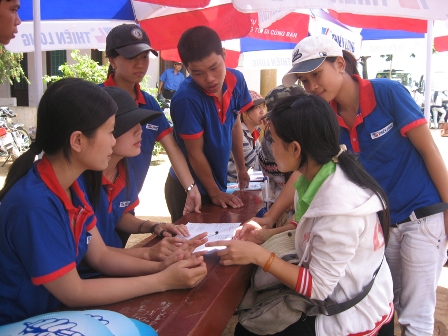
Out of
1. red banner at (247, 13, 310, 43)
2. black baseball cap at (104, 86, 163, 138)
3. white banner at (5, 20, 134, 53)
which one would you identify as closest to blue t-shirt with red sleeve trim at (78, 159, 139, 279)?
black baseball cap at (104, 86, 163, 138)

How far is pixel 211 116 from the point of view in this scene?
8.97 ft

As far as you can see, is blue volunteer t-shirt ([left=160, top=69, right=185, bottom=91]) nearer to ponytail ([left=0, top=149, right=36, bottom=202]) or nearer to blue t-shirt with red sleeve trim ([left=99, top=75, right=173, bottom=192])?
blue t-shirt with red sleeve trim ([left=99, top=75, right=173, bottom=192])

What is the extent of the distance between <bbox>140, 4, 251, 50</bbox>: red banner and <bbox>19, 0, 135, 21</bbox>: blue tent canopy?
240 mm

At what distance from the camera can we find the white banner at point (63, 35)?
4.12m

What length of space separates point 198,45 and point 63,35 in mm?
2251

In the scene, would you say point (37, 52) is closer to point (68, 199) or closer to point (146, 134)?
point (146, 134)

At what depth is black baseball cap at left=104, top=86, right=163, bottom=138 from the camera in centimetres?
183

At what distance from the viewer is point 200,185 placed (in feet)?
9.48

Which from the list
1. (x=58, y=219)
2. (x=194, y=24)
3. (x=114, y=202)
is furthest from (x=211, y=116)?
(x=194, y=24)

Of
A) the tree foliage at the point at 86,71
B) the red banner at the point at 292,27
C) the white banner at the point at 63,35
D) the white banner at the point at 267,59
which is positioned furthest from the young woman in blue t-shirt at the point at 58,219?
the tree foliage at the point at 86,71

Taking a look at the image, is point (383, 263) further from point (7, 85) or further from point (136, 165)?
point (7, 85)

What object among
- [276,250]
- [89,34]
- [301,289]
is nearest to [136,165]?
[276,250]

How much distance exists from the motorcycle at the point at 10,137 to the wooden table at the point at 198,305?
8.23 metres

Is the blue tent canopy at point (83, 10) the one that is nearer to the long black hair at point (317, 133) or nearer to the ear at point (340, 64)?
the ear at point (340, 64)
